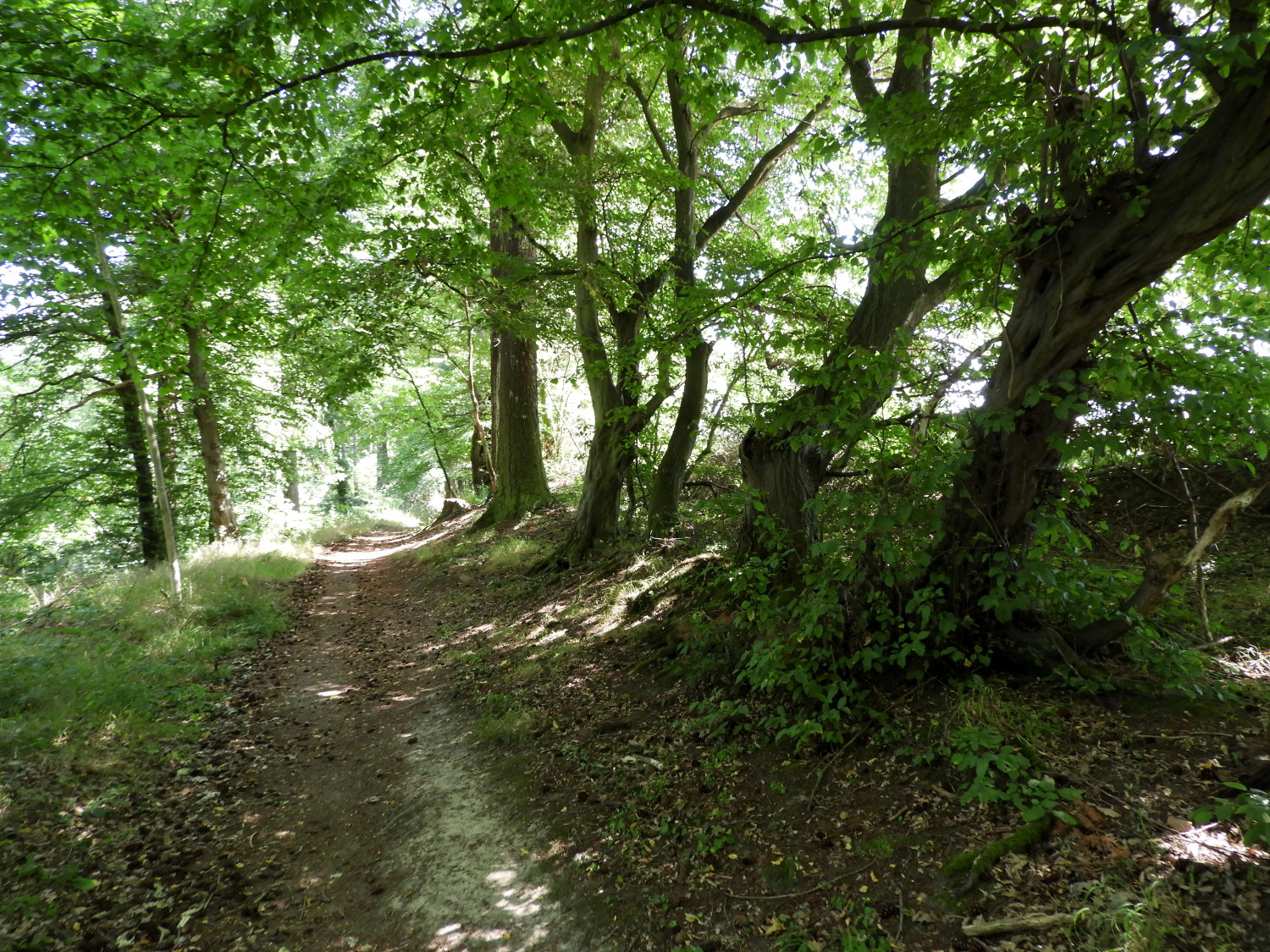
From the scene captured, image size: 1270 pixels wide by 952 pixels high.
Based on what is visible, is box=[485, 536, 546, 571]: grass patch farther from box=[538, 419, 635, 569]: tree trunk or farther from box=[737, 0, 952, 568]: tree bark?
box=[737, 0, 952, 568]: tree bark

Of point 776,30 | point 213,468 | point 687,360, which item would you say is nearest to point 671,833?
point 776,30

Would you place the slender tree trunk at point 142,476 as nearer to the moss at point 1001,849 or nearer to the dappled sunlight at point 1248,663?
the moss at point 1001,849

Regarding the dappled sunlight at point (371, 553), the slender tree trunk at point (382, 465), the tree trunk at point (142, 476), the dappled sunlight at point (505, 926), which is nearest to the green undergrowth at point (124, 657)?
the tree trunk at point (142, 476)

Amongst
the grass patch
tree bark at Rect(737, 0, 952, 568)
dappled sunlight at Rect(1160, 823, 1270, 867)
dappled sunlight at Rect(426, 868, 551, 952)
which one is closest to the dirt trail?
dappled sunlight at Rect(426, 868, 551, 952)

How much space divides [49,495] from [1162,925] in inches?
677

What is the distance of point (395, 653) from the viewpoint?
28.2 ft

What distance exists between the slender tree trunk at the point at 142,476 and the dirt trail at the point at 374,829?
8.27 metres

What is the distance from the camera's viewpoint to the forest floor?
107 inches

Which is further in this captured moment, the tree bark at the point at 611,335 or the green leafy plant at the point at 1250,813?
the tree bark at the point at 611,335

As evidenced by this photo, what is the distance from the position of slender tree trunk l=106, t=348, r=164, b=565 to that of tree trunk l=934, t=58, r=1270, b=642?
1524cm

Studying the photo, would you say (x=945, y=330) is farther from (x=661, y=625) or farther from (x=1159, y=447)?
(x=661, y=625)

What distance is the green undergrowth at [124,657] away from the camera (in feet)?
17.0

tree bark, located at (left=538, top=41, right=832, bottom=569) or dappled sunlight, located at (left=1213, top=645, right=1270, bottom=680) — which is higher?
tree bark, located at (left=538, top=41, right=832, bottom=569)

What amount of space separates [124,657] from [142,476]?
28.7 feet
